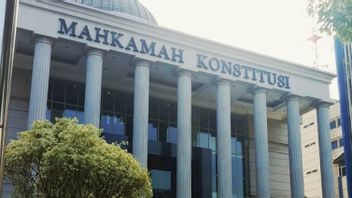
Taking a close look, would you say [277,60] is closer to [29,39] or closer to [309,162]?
[29,39]

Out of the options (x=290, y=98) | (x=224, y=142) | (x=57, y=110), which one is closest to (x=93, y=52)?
(x=57, y=110)

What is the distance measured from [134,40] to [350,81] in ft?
50.2

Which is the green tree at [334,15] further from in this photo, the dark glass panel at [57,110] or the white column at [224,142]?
the dark glass panel at [57,110]

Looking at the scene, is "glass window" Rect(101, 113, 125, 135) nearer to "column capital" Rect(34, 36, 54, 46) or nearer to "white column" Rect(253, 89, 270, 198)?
"column capital" Rect(34, 36, 54, 46)

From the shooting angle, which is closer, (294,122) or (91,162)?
(91,162)

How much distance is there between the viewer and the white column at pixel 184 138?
3494 cm

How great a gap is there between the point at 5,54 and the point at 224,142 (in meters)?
34.5

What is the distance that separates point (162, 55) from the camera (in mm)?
37094

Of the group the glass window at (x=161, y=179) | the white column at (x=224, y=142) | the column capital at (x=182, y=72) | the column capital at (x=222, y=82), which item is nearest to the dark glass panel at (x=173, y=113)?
the glass window at (x=161, y=179)

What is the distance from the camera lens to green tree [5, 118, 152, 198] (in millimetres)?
20281

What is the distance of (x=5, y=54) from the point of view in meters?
3.77

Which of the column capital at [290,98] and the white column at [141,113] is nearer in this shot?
the white column at [141,113]

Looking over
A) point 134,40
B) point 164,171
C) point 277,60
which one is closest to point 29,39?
point 134,40

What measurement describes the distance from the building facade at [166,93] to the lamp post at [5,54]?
28.9 m
